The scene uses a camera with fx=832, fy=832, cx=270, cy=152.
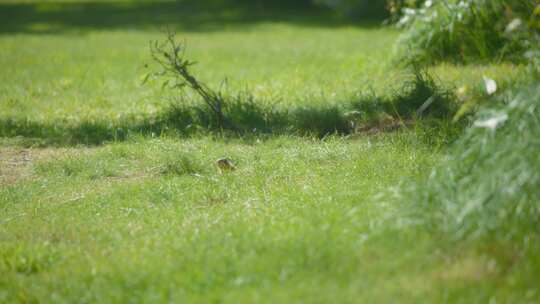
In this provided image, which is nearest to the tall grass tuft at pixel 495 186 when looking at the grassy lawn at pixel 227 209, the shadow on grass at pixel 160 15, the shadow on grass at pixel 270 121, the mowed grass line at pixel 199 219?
the grassy lawn at pixel 227 209

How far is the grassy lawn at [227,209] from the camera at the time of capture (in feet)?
12.3

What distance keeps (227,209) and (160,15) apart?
18.1m

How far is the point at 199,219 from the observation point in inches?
188

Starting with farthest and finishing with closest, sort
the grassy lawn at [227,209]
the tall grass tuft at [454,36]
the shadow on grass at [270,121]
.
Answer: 1. the tall grass tuft at [454,36]
2. the shadow on grass at [270,121]
3. the grassy lawn at [227,209]

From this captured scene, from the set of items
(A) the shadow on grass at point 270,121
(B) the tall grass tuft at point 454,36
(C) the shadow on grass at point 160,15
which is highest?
(B) the tall grass tuft at point 454,36

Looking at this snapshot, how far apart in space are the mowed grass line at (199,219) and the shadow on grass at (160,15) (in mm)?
12665

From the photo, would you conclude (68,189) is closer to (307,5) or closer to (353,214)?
(353,214)

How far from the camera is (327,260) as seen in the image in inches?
155

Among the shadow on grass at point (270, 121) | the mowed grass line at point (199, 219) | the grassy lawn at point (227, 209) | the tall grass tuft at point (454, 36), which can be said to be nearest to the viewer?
the grassy lawn at point (227, 209)

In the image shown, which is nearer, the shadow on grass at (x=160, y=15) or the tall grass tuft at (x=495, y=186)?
the tall grass tuft at (x=495, y=186)

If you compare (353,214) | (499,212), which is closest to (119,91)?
(353,214)

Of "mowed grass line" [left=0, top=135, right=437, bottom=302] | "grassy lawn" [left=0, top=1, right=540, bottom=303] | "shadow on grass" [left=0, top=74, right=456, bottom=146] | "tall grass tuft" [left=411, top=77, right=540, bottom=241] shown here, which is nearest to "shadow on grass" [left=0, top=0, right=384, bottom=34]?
"grassy lawn" [left=0, top=1, right=540, bottom=303]

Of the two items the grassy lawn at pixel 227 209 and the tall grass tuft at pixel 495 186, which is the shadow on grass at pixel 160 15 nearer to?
the grassy lawn at pixel 227 209

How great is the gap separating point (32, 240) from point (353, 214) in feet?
5.94
